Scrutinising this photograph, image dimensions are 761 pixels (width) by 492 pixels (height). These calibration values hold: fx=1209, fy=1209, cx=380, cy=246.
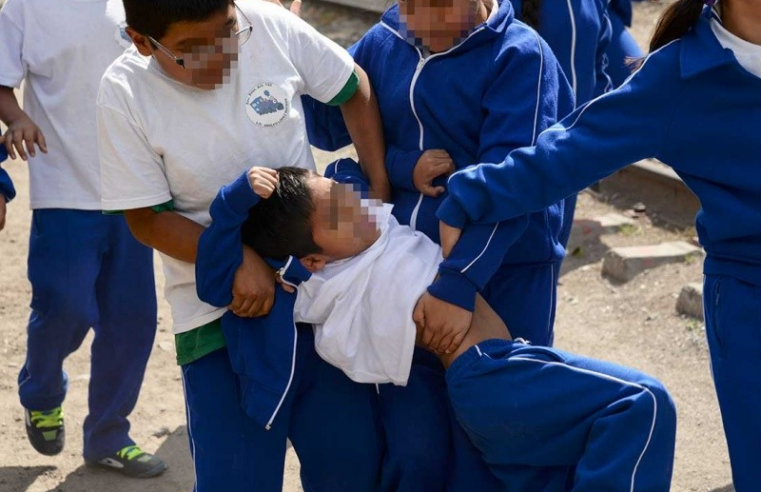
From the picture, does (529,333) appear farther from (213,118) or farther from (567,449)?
(213,118)

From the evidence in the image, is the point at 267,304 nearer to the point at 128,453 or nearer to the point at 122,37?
the point at 122,37

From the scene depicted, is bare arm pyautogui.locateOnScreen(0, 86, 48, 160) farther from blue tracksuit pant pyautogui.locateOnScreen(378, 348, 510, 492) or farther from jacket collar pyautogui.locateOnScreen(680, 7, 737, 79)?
jacket collar pyautogui.locateOnScreen(680, 7, 737, 79)

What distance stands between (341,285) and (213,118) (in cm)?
52

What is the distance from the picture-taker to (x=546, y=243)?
3.22 metres

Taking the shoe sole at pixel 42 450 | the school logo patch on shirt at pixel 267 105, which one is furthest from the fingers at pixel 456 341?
the shoe sole at pixel 42 450

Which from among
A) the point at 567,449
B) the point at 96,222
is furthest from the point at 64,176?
the point at 567,449

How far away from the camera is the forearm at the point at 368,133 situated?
326 centimetres

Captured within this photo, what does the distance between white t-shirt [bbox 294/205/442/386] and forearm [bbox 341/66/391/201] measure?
242mm

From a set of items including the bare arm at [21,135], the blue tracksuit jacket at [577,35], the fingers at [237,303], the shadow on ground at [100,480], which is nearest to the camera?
the fingers at [237,303]

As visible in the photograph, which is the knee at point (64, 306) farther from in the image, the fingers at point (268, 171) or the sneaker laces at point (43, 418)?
the fingers at point (268, 171)

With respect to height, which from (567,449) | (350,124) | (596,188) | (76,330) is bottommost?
(596,188)

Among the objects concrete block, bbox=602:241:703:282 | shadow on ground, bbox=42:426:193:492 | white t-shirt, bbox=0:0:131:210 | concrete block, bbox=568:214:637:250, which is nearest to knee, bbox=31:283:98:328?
white t-shirt, bbox=0:0:131:210

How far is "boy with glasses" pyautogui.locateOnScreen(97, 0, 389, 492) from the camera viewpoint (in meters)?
2.96

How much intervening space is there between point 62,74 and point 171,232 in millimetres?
1338
